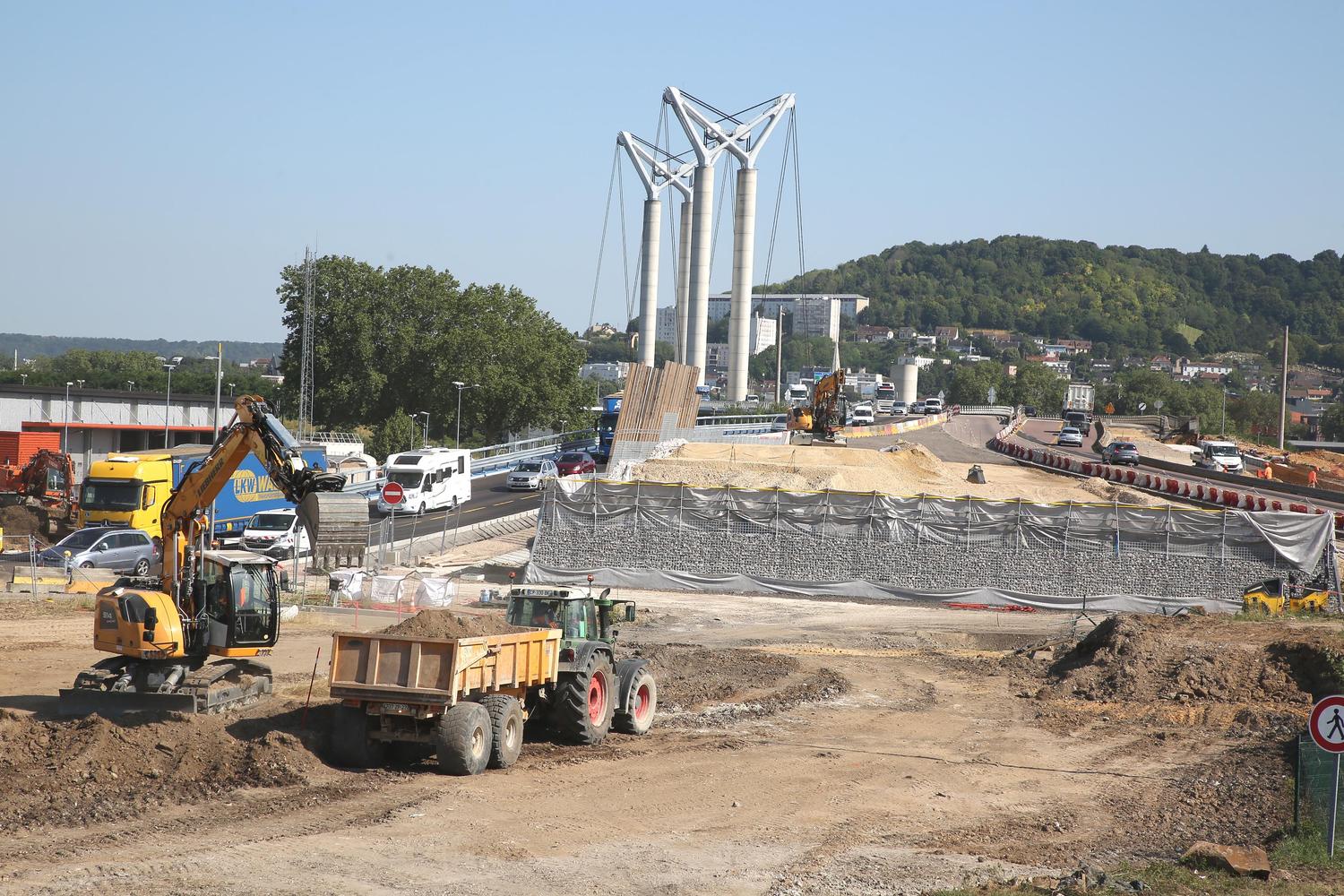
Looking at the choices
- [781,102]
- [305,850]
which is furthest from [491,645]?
[781,102]

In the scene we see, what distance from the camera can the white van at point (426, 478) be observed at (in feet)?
169

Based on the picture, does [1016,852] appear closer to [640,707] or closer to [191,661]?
[640,707]

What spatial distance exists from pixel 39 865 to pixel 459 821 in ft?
13.6

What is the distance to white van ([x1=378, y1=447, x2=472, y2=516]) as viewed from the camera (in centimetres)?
5138

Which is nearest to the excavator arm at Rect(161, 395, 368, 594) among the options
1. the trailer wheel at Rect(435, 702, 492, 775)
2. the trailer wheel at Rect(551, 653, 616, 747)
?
the trailer wheel at Rect(435, 702, 492, 775)

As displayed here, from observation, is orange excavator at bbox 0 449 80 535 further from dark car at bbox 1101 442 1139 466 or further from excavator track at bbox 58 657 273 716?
dark car at bbox 1101 442 1139 466

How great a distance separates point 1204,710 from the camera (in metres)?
22.3

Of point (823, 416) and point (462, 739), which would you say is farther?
point (823, 416)

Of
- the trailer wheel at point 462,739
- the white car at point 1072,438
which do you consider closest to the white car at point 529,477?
the trailer wheel at point 462,739

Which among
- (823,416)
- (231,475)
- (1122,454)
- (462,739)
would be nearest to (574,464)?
(823,416)

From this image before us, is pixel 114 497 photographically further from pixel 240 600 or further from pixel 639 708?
pixel 639 708

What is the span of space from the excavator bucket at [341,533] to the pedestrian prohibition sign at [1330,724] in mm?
28765

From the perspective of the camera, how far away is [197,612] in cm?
1716

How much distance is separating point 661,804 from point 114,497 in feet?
91.3
